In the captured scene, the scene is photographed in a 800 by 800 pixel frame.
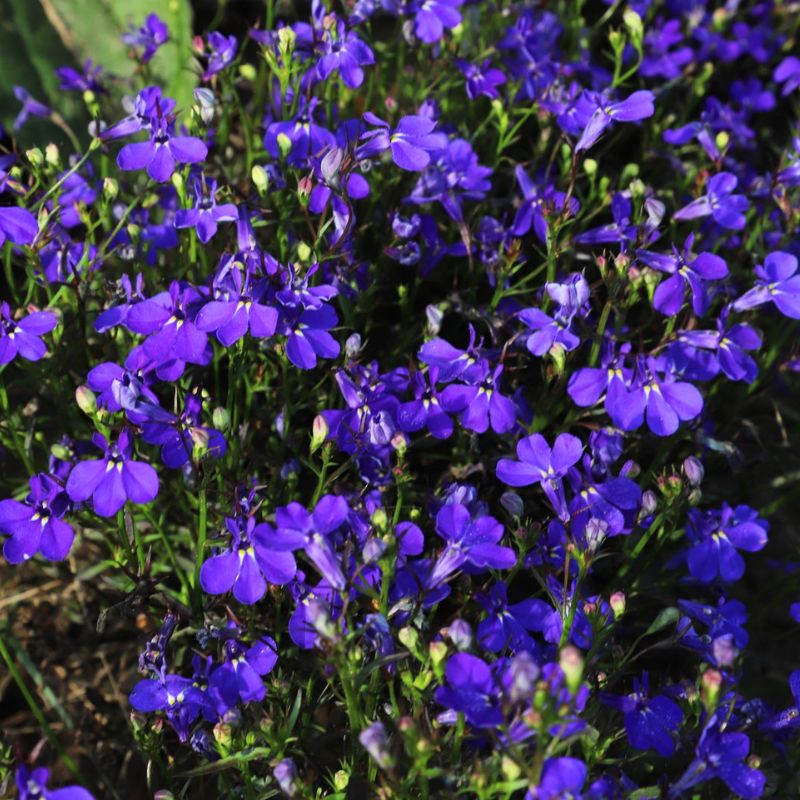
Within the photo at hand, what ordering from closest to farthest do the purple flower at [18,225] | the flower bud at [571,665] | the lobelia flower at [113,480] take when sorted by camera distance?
the flower bud at [571,665]
the lobelia flower at [113,480]
the purple flower at [18,225]

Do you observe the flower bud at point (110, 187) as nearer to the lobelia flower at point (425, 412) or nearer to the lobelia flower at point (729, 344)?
the lobelia flower at point (425, 412)

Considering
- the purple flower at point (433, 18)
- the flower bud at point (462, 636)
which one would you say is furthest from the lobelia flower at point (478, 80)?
the flower bud at point (462, 636)

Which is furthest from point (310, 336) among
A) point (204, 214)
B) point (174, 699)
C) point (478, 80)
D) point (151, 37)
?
point (151, 37)

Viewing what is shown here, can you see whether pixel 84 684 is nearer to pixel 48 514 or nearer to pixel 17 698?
pixel 17 698

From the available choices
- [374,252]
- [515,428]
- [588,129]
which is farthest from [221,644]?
[588,129]

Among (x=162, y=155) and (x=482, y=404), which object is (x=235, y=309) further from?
(x=482, y=404)

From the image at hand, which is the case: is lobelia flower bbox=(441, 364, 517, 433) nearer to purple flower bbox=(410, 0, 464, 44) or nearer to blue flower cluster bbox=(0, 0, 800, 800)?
blue flower cluster bbox=(0, 0, 800, 800)
